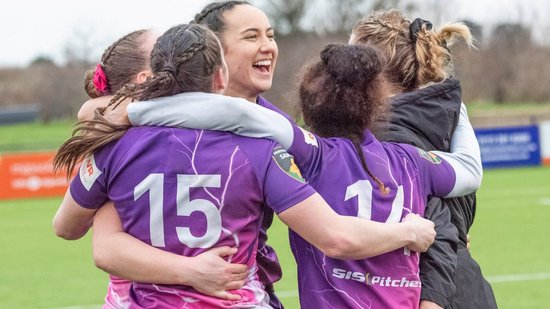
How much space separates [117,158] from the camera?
2.98 meters

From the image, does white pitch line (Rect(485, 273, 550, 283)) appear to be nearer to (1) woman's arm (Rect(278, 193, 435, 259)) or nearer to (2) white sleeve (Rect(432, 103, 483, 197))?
(2) white sleeve (Rect(432, 103, 483, 197))

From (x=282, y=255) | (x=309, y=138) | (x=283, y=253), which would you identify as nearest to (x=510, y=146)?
(x=283, y=253)

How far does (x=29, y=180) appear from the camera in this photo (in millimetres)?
19234

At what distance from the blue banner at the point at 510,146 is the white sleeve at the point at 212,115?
17933mm

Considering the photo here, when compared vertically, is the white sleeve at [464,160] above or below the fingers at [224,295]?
above

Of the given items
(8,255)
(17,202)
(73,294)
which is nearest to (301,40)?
(17,202)

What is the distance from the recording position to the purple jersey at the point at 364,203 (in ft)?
10.0

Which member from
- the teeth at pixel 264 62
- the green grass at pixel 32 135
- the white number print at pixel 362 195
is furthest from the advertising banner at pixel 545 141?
the white number print at pixel 362 195

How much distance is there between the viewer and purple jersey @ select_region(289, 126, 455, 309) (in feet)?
10.0

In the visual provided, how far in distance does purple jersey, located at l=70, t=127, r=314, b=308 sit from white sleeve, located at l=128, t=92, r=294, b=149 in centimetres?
3

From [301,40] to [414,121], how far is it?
4097cm

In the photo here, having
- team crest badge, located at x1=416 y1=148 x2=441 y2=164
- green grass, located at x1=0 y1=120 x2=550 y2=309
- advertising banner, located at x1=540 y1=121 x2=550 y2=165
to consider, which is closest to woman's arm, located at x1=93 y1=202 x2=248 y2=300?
team crest badge, located at x1=416 y1=148 x2=441 y2=164

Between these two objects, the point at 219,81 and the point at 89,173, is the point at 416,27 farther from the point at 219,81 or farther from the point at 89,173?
the point at 89,173

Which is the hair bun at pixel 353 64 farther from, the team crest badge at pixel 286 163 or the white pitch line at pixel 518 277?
the white pitch line at pixel 518 277
